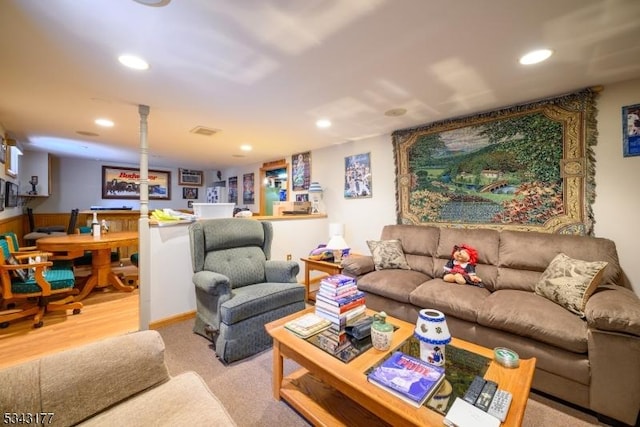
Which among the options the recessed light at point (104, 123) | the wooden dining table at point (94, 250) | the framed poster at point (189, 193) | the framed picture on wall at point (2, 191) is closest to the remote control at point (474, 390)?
the wooden dining table at point (94, 250)

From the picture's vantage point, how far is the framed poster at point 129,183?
6129 mm

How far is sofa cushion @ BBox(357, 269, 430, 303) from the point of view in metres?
2.32

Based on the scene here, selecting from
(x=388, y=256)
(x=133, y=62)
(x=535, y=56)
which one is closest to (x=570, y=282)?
(x=388, y=256)

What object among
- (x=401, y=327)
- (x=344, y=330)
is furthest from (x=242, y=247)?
(x=401, y=327)

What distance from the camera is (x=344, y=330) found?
158 centimetres

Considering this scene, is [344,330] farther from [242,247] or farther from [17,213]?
[17,213]

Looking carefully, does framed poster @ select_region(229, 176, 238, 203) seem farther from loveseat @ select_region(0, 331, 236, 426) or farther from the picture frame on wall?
the picture frame on wall

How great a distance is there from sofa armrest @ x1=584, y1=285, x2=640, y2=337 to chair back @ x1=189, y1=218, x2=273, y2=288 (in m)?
2.40

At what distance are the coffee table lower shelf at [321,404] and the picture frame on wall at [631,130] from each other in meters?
2.74

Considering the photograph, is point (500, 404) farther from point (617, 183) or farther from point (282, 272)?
point (617, 183)

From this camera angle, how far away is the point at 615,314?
1436 millimetres

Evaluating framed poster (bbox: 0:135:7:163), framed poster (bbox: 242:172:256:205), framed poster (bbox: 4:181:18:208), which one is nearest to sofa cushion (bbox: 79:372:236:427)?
framed poster (bbox: 0:135:7:163)

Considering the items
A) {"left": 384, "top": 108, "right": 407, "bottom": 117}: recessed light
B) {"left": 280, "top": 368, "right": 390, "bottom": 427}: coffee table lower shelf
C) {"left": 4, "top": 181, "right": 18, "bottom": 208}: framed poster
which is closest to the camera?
{"left": 280, "top": 368, "right": 390, "bottom": 427}: coffee table lower shelf

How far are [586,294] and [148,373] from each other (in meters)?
2.56
